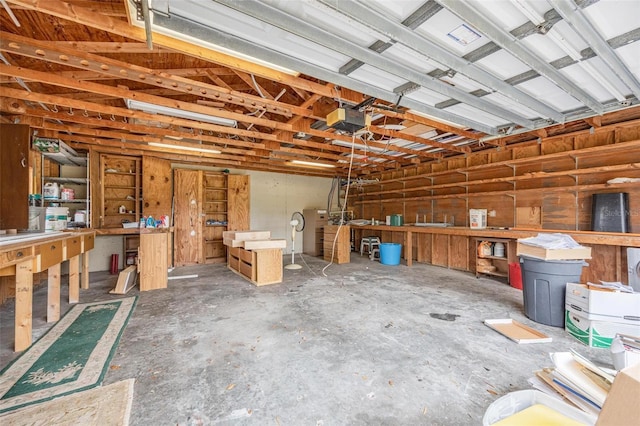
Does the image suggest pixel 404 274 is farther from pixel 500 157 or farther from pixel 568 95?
pixel 568 95

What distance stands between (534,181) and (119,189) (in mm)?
8401

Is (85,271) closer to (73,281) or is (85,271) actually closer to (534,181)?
(73,281)

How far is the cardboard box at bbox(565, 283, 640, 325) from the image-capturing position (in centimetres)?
222

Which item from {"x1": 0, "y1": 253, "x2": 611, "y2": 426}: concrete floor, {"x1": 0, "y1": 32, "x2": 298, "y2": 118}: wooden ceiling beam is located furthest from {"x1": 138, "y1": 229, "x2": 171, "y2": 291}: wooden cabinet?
{"x1": 0, "y1": 32, "x2": 298, "y2": 118}: wooden ceiling beam

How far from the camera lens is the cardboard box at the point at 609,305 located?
2.22 metres

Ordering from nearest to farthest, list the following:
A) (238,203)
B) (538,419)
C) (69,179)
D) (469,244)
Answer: (538,419)
(69,179)
(469,244)
(238,203)

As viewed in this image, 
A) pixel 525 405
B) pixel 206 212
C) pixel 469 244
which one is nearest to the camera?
pixel 525 405

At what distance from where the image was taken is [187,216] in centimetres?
613

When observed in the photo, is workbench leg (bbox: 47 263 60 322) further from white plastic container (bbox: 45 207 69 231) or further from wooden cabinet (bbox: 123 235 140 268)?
wooden cabinet (bbox: 123 235 140 268)

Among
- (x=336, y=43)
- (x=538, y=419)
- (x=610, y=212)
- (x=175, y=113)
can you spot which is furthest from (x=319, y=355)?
(x=610, y=212)

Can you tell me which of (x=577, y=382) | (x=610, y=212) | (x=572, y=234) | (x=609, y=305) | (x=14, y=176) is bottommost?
(x=577, y=382)

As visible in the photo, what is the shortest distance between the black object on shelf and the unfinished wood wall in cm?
10

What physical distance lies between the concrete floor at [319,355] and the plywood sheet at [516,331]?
9cm

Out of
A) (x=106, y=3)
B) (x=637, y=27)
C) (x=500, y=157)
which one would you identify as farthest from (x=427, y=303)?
(x=106, y=3)
